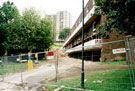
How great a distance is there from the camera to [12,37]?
25016mm

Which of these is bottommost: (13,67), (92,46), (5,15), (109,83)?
(109,83)

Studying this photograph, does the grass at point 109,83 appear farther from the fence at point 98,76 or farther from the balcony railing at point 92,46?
the balcony railing at point 92,46

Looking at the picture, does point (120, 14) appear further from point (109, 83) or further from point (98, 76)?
point (98, 76)

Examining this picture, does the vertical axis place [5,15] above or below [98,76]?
above

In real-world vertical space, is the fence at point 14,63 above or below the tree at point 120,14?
below

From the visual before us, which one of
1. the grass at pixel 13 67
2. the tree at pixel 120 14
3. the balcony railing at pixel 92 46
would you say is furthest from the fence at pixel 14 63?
the tree at pixel 120 14

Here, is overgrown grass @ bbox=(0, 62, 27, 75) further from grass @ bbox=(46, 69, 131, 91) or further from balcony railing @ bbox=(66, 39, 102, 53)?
balcony railing @ bbox=(66, 39, 102, 53)

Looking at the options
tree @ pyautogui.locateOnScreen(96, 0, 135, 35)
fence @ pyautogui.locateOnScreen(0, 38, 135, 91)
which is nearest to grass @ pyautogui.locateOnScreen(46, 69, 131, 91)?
fence @ pyautogui.locateOnScreen(0, 38, 135, 91)

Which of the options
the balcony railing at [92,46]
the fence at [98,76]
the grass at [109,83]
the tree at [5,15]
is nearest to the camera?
the fence at [98,76]

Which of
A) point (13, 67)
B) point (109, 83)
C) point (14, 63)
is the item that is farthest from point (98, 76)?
point (13, 67)

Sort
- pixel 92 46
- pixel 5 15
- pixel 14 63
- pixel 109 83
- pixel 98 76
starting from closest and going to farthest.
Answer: pixel 92 46 → pixel 109 83 → pixel 98 76 → pixel 14 63 → pixel 5 15

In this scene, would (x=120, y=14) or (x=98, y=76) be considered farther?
(x=98, y=76)

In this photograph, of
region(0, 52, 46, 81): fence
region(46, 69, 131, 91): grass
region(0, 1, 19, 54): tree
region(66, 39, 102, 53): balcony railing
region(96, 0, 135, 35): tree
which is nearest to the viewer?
region(66, 39, 102, 53): balcony railing

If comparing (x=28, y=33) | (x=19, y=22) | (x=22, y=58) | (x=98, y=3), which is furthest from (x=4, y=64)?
(x=19, y=22)
